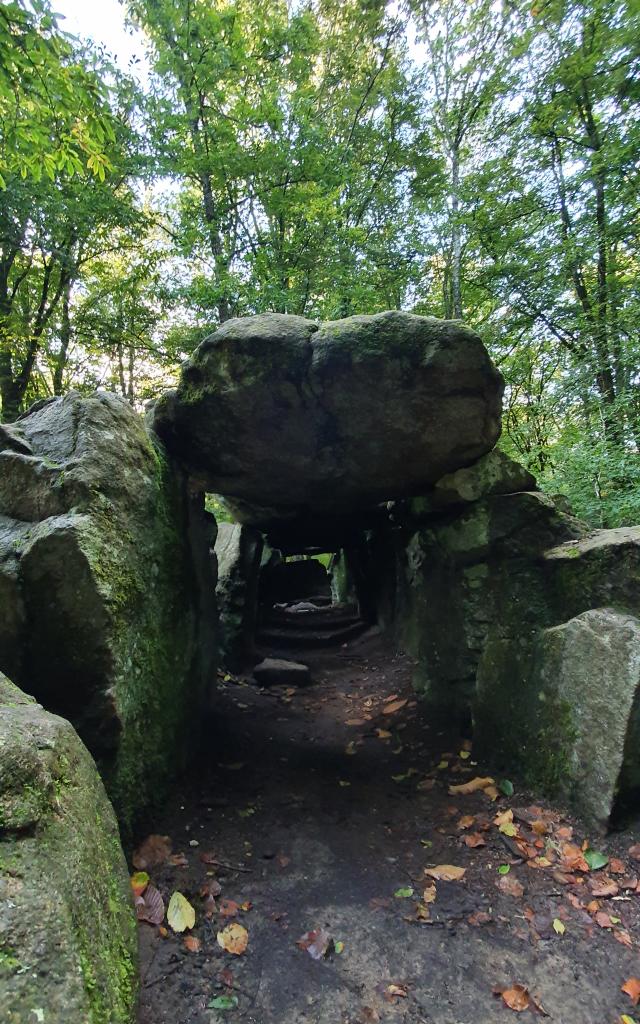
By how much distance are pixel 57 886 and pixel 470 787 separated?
3320 millimetres

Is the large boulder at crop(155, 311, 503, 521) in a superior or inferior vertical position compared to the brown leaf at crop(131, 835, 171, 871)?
superior

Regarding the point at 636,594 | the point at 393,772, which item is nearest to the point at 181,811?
the point at 393,772

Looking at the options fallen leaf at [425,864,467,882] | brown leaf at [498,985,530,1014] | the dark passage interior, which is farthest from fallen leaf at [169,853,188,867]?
brown leaf at [498,985,530,1014]

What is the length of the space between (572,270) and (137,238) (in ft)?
28.2

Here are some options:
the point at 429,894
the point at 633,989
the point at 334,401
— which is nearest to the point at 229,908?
the point at 429,894

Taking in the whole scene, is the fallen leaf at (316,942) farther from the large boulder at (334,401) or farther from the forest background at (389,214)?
the forest background at (389,214)

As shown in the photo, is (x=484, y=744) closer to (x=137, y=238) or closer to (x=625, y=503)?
(x=625, y=503)

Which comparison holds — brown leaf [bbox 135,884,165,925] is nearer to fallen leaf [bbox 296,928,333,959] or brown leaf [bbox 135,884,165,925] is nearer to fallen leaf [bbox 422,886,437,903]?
fallen leaf [bbox 296,928,333,959]

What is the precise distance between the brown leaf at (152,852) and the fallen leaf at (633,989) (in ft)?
8.06

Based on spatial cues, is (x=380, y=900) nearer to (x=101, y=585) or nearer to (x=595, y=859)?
(x=595, y=859)

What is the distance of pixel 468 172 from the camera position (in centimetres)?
995

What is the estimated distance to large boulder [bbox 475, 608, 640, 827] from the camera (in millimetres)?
3133

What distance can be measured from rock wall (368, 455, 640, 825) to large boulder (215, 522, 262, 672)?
8.95ft

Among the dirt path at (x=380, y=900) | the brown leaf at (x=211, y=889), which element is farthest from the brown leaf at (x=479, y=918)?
the brown leaf at (x=211, y=889)
